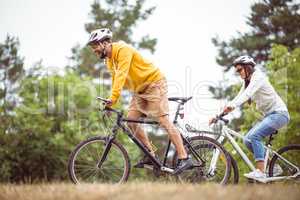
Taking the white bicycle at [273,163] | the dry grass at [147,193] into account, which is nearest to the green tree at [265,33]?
the white bicycle at [273,163]

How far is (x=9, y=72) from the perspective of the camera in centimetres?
3812

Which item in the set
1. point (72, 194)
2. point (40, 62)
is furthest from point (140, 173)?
point (72, 194)

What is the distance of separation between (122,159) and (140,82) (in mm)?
1103

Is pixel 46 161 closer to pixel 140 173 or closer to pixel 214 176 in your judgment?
pixel 140 173

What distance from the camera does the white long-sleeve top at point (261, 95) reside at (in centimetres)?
755

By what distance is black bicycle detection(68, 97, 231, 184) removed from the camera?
7270mm

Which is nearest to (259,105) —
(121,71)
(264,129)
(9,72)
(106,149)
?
(264,129)

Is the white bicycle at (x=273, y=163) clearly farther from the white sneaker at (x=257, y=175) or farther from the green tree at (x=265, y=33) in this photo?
the green tree at (x=265, y=33)

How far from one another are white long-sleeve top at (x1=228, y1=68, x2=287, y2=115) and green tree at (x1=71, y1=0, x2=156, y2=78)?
2729 cm

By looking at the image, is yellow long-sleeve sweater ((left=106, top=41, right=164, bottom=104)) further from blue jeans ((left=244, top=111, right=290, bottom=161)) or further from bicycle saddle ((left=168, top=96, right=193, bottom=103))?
blue jeans ((left=244, top=111, right=290, bottom=161))

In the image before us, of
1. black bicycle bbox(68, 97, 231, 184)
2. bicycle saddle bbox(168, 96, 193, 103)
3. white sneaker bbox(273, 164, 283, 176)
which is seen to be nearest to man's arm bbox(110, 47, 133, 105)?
black bicycle bbox(68, 97, 231, 184)

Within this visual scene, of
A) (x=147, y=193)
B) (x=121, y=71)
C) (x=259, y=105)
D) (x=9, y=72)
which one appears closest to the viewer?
(x=147, y=193)

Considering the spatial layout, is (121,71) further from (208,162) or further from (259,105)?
(259,105)

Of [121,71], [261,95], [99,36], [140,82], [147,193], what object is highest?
[99,36]
